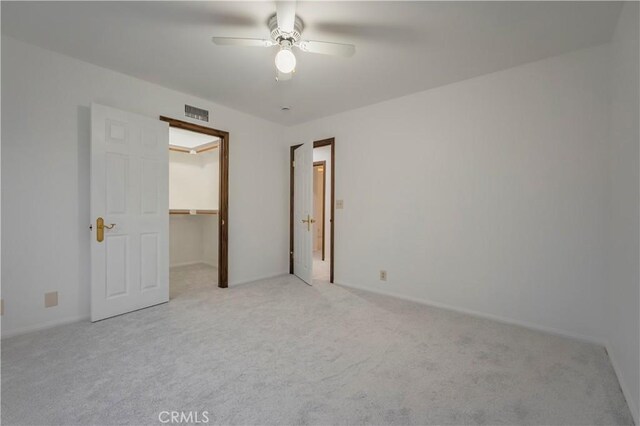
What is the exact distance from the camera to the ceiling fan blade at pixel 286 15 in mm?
1743

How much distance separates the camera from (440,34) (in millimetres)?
2184

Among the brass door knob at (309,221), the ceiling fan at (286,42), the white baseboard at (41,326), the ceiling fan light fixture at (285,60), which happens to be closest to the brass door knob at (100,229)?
the white baseboard at (41,326)

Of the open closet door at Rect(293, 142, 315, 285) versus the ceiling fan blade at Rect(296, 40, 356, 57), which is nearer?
the ceiling fan blade at Rect(296, 40, 356, 57)

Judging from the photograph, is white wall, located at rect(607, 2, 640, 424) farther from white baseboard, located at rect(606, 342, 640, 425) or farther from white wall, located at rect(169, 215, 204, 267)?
white wall, located at rect(169, 215, 204, 267)

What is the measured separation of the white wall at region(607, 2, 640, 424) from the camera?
162cm

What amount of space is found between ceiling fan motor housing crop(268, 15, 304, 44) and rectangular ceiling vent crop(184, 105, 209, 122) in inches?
71.2

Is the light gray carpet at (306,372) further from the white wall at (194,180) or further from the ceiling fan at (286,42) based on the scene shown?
the white wall at (194,180)

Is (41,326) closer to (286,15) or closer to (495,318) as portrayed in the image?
(286,15)

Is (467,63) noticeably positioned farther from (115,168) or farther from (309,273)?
(115,168)

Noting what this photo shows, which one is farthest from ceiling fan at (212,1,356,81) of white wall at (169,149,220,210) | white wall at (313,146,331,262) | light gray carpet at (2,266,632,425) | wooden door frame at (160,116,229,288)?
white wall at (313,146,331,262)

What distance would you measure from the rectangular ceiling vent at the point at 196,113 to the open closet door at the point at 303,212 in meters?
1.40

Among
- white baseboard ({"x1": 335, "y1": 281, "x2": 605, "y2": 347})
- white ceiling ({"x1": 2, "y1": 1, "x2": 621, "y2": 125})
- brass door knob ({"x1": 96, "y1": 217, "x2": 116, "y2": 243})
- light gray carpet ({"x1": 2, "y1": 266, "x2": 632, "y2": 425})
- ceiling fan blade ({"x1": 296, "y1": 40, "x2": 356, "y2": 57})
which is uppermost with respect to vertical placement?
white ceiling ({"x1": 2, "y1": 1, "x2": 621, "y2": 125})

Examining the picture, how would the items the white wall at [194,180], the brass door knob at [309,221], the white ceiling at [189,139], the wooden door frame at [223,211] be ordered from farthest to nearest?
the white wall at [194,180] → the white ceiling at [189,139] → the brass door knob at [309,221] → the wooden door frame at [223,211]

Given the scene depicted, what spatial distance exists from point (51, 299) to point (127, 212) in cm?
98
